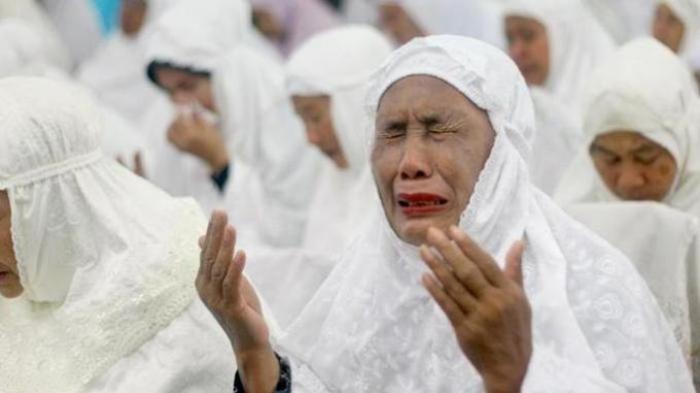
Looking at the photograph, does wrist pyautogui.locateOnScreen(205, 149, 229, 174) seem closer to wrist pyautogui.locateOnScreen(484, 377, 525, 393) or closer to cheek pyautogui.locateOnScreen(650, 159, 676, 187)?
cheek pyautogui.locateOnScreen(650, 159, 676, 187)

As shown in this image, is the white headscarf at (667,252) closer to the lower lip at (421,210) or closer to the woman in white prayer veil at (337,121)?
the lower lip at (421,210)

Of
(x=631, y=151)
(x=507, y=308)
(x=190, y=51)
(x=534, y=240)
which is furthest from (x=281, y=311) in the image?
(x=190, y=51)

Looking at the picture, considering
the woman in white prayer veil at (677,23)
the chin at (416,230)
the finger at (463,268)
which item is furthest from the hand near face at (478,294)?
the woman in white prayer veil at (677,23)

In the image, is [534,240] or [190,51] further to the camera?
[190,51]

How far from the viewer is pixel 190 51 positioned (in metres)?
8.99

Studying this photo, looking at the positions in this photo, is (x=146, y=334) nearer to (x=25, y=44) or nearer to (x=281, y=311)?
(x=281, y=311)

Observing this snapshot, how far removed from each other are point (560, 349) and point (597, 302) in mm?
204

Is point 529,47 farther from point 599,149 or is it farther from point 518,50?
point 599,149

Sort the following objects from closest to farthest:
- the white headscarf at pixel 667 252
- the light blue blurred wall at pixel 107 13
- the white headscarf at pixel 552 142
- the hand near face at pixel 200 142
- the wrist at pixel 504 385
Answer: the wrist at pixel 504 385 → the white headscarf at pixel 667 252 → the white headscarf at pixel 552 142 → the hand near face at pixel 200 142 → the light blue blurred wall at pixel 107 13

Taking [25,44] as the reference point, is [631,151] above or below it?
above

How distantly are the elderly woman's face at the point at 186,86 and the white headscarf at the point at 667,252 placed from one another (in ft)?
11.3

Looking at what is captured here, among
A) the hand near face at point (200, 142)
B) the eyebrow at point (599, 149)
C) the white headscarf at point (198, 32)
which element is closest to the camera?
the eyebrow at point (599, 149)

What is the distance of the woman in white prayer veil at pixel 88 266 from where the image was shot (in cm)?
489

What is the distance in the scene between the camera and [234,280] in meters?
4.39
